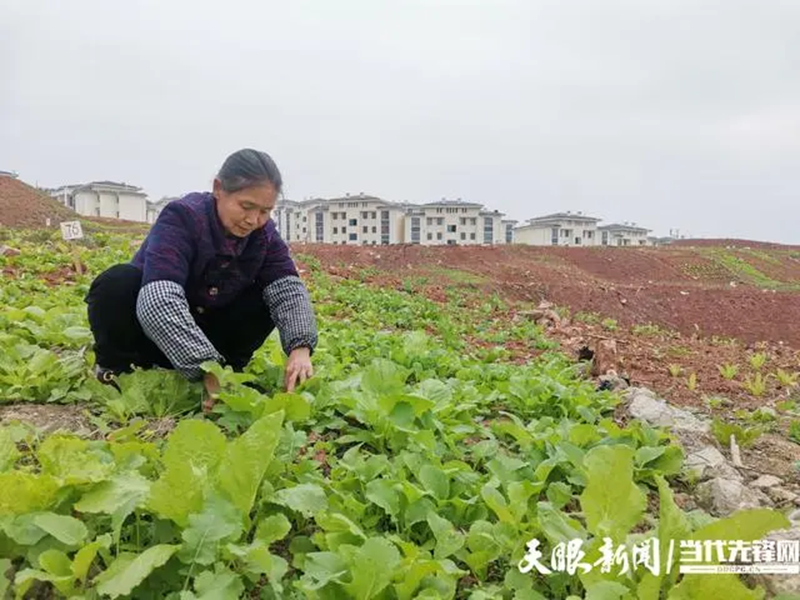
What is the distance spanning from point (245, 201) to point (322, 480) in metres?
1.05

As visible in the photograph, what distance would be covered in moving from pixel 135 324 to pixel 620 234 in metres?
73.3

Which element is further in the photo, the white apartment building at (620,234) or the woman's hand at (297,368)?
the white apartment building at (620,234)

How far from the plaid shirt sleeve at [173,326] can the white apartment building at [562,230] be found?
2449 inches

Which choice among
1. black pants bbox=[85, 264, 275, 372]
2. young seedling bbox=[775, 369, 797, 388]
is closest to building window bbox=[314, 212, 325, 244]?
young seedling bbox=[775, 369, 797, 388]

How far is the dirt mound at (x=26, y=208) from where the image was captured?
20334 mm

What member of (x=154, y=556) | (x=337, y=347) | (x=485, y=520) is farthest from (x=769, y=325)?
(x=154, y=556)

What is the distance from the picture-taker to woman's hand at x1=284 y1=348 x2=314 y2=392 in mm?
2580

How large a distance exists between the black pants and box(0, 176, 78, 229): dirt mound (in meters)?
19.4

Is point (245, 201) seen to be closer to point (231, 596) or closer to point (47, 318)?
point (231, 596)

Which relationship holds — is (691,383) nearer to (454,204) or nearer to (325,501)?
(325,501)

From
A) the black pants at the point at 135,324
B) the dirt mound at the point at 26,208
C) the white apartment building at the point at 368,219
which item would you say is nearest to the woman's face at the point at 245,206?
the black pants at the point at 135,324

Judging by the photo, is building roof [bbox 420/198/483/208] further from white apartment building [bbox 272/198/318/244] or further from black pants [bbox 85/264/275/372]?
black pants [bbox 85/264/275/372]

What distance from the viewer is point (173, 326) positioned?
7.29 ft

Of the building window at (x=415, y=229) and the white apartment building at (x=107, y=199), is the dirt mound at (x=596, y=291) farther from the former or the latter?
the white apartment building at (x=107, y=199)
